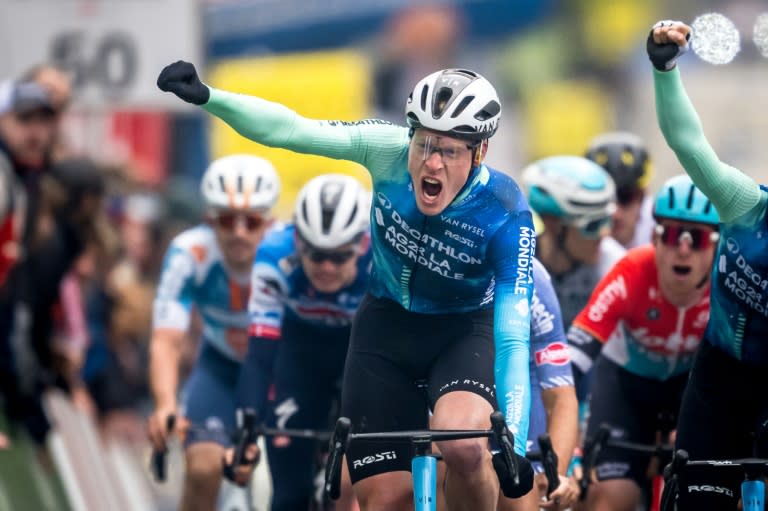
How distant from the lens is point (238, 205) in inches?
393

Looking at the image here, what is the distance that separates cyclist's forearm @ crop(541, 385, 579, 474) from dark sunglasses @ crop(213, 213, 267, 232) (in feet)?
8.19

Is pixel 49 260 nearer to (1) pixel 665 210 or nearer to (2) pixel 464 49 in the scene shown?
(1) pixel 665 210

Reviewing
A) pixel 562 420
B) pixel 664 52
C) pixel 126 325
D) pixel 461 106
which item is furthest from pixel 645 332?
pixel 126 325

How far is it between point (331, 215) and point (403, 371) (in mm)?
1548

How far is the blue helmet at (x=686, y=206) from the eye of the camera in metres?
8.53

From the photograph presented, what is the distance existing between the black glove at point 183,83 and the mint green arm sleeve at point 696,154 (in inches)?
72.8

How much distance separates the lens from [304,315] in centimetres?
962

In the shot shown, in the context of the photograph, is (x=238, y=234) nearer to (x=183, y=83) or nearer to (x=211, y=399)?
(x=211, y=399)

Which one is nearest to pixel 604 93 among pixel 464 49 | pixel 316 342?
pixel 464 49

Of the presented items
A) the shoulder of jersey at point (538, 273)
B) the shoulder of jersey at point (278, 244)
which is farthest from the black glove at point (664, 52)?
the shoulder of jersey at point (278, 244)

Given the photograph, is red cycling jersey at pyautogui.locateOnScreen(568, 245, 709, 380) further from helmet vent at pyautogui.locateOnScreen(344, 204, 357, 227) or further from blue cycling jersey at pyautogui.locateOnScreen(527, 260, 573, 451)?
helmet vent at pyautogui.locateOnScreen(344, 204, 357, 227)

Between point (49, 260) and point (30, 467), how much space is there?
54.5 inches

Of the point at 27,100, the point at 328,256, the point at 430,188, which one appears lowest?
the point at 328,256

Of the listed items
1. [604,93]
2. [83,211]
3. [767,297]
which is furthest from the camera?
[604,93]
